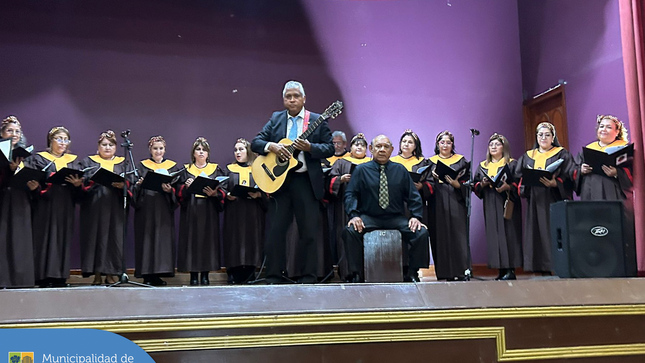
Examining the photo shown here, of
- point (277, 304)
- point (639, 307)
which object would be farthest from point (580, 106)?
point (277, 304)

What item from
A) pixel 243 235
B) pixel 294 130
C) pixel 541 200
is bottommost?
pixel 243 235

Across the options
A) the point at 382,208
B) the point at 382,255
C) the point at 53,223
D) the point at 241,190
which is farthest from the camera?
the point at 241,190

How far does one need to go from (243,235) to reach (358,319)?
11.6 ft

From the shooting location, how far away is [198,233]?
5.64 meters

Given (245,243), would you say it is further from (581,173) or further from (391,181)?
(581,173)

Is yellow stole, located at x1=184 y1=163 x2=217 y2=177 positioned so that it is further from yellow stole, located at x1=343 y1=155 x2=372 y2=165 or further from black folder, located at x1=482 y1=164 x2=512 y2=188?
black folder, located at x1=482 y1=164 x2=512 y2=188

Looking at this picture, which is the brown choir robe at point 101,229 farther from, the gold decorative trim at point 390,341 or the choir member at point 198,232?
the gold decorative trim at point 390,341

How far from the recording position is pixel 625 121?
5.71 metres

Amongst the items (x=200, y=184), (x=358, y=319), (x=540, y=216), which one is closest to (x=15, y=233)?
(x=200, y=184)

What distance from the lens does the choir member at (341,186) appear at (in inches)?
215

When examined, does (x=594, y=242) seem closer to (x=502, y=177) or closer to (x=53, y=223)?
(x=502, y=177)

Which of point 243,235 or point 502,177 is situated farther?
point 243,235

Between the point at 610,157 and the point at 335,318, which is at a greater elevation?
the point at 610,157

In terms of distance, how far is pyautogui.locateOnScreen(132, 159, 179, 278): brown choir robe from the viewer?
5.50 m
